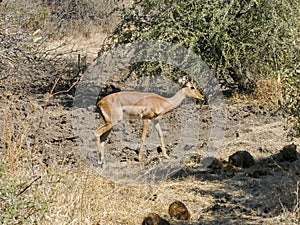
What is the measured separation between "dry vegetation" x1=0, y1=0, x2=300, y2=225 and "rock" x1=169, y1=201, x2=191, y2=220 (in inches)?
2.5

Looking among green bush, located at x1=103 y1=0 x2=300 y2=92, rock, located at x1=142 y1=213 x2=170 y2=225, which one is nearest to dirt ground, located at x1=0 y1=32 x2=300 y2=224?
rock, located at x1=142 y1=213 x2=170 y2=225

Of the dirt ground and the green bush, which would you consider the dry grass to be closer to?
the dirt ground

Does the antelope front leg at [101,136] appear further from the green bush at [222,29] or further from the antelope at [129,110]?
the green bush at [222,29]

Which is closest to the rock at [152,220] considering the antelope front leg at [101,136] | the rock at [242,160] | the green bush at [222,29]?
the rock at [242,160]

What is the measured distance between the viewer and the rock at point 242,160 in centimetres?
789

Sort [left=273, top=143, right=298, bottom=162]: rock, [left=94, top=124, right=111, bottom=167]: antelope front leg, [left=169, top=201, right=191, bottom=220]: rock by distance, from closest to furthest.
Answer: [left=169, top=201, right=191, bottom=220]: rock < [left=273, top=143, right=298, bottom=162]: rock < [left=94, top=124, right=111, bottom=167]: antelope front leg

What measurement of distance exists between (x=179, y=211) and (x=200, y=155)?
2749mm

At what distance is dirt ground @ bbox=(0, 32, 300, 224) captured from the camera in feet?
19.7

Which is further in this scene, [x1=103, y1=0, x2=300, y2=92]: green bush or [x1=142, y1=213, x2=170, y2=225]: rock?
[x1=103, y1=0, x2=300, y2=92]: green bush

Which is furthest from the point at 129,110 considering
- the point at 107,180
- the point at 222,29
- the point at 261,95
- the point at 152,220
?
the point at 261,95

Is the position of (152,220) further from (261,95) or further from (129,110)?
(261,95)

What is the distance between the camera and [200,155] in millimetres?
8688

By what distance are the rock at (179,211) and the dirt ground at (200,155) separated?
66mm

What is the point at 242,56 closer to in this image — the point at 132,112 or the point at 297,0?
the point at 297,0
